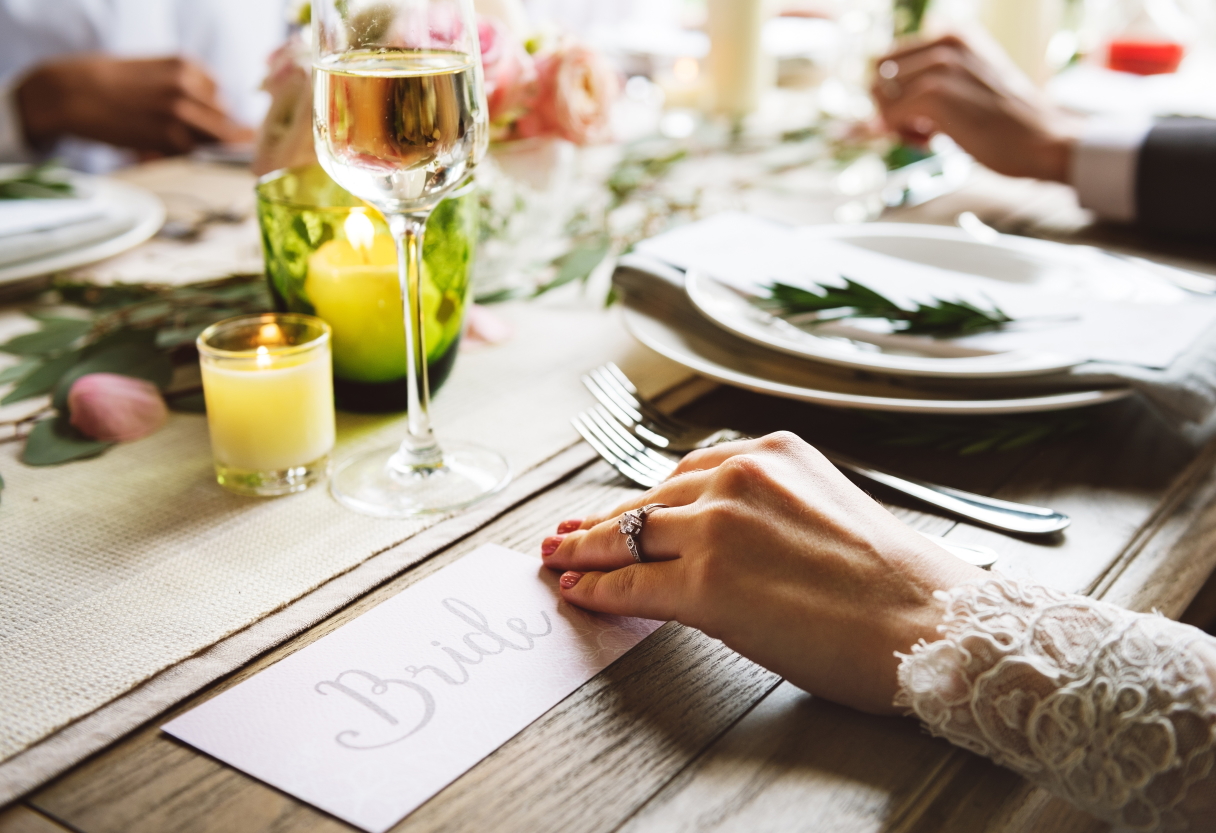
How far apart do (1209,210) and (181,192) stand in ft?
4.66

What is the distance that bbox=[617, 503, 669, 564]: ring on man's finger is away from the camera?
22.4 inches

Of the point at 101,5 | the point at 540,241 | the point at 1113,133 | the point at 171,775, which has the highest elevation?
the point at 101,5

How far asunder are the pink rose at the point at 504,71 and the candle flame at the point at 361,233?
0.21m

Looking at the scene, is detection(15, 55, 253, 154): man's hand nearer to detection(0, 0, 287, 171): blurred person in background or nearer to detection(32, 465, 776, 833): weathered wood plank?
detection(0, 0, 287, 171): blurred person in background

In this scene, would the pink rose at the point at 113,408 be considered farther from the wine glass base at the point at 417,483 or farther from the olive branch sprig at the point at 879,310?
the olive branch sprig at the point at 879,310

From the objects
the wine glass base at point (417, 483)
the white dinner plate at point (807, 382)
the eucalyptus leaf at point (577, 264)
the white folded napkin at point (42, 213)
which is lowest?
the wine glass base at point (417, 483)

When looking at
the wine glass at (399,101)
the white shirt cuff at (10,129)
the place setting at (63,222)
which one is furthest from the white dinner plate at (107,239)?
the white shirt cuff at (10,129)

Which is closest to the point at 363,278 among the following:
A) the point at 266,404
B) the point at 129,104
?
the point at 266,404

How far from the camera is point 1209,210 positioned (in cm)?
124

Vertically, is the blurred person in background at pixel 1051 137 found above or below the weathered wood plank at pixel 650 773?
above

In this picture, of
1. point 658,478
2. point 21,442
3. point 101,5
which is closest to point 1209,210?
point 658,478

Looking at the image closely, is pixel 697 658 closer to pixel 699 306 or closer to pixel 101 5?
pixel 699 306

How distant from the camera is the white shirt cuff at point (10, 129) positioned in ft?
6.61

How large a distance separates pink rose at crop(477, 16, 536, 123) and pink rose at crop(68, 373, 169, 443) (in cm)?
41
